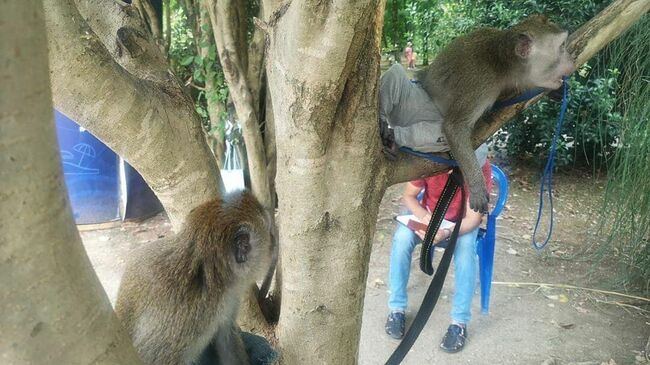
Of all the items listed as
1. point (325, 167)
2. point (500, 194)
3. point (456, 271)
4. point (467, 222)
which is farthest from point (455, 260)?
point (325, 167)

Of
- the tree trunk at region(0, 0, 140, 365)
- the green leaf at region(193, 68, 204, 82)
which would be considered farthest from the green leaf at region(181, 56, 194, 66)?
the tree trunk at region(0, 0, 140, 365)

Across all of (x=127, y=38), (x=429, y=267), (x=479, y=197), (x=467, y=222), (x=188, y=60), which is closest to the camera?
(x=127, y=38)

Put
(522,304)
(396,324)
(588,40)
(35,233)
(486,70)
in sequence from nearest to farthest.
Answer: (35,233) → (588,40) → (486,70) → (396,324) → (522,304)

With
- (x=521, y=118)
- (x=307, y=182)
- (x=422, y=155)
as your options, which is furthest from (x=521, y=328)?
(x=521, y=118)

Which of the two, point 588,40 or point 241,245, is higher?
point 588,40

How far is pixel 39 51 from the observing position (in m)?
0.63

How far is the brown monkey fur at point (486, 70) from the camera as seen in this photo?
2.38m

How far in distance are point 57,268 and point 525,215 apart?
610 cm

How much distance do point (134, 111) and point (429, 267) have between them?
50.7 inches

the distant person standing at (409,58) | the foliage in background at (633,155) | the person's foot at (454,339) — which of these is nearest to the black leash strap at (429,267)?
the person's foot at (454,339)

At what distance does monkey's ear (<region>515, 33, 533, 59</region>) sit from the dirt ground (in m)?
2.21

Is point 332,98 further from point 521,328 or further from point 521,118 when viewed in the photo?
point 521,118

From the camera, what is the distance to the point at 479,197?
2.40 metres

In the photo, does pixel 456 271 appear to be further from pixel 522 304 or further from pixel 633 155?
pixel 633 155
